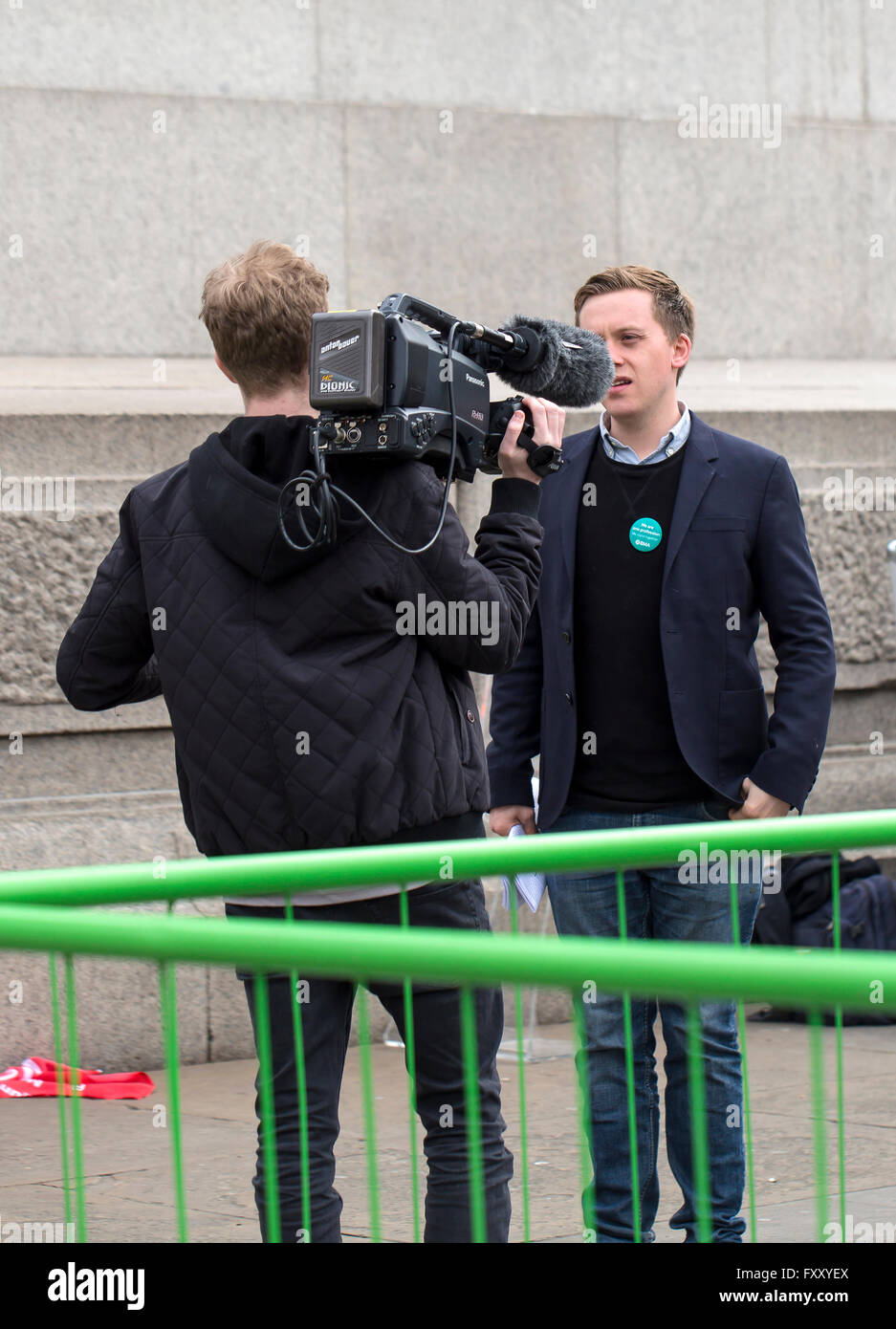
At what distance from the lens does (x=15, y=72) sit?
6.50m

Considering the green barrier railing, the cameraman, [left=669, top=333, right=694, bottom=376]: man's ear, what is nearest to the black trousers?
the cameraman

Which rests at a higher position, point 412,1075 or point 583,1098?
point 583,1098

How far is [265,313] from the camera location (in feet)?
11.0

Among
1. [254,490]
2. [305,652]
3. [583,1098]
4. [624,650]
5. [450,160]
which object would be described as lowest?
[583,1098]

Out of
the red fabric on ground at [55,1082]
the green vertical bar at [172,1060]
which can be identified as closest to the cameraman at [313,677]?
the green vertical bar at [172,1060]

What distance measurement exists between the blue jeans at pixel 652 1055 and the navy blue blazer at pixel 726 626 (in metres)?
0.14

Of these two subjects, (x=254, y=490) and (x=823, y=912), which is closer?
(x=254, y=490)

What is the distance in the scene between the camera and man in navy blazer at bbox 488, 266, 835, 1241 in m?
3.99

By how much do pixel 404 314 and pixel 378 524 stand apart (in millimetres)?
425

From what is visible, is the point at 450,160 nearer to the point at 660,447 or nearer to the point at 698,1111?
the point at 660,447

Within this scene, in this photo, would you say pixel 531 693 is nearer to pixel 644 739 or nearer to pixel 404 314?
pixel 644 739

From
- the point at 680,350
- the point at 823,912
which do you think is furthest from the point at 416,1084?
the point at 823,912

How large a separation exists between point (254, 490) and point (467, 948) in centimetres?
159
